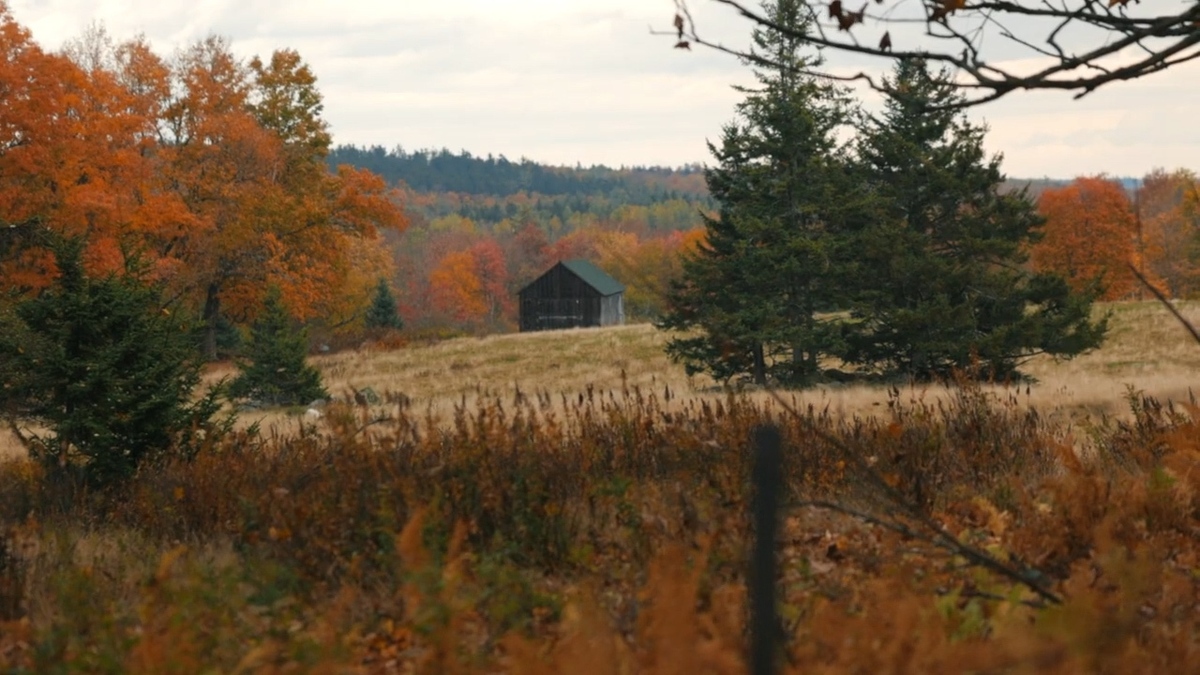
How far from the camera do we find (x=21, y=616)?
5.10 meters

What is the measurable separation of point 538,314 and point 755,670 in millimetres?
75406

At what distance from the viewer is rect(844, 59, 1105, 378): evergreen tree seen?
24.0 meters

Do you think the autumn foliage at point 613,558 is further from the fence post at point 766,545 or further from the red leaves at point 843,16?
the red leaves at point 843,16

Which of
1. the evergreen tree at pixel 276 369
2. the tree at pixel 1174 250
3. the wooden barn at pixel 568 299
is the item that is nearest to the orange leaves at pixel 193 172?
the evergreen tree at pixel 276 369

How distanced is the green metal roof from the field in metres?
65.7

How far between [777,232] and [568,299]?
50.2 metres

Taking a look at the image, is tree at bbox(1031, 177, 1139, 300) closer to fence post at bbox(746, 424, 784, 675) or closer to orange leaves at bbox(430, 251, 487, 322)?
orange leaves at bbox(430, 251, 487, 322)

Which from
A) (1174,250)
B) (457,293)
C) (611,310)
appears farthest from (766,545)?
(457,293)

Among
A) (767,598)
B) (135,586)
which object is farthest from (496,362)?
(767,598)

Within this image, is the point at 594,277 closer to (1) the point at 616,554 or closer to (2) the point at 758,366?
(2) the point at 758,366

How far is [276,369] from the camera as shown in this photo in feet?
89.5

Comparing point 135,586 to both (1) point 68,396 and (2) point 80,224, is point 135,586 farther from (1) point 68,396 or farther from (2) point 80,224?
(2) point 80,224

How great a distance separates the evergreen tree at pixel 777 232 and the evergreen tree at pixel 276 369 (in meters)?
9.37

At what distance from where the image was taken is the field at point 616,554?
11.4 feet
